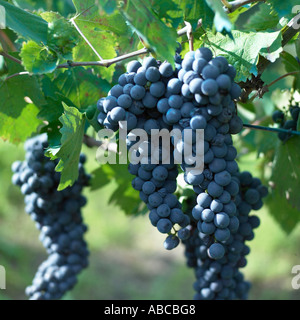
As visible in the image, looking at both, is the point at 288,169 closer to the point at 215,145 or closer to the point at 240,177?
the point at 240,177

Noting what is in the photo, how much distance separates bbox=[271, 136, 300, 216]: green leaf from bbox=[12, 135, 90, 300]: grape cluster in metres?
0.50

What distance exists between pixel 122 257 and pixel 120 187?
109 inches

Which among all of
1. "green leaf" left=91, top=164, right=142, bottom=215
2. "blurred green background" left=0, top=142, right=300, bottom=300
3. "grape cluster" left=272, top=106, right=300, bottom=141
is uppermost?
"grape cluster" left=272, top=106, right=300, bottom=141

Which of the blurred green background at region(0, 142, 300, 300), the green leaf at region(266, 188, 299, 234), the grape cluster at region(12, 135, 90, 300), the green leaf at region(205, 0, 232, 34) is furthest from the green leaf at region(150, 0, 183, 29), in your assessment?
the blurred green background at region(0, 142, 300, 300)

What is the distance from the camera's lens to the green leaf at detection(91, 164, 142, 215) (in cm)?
116

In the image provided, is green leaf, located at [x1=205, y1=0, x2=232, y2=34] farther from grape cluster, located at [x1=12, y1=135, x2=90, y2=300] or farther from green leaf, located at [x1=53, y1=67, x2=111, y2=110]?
grape cluster, located at [x1=12, y1=135, x2=90, y2=300]

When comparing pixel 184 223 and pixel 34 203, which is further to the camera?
pixel 34 203

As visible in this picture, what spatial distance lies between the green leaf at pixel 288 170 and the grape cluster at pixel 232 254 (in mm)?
90

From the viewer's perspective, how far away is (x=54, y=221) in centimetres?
113

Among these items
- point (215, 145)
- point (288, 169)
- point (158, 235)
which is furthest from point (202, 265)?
point (158, 235)

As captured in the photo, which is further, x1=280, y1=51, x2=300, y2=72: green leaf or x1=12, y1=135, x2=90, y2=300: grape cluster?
x1=12, y1=135, x2=90, y2=300: grape cluster

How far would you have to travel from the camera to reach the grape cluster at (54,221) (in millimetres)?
1048
